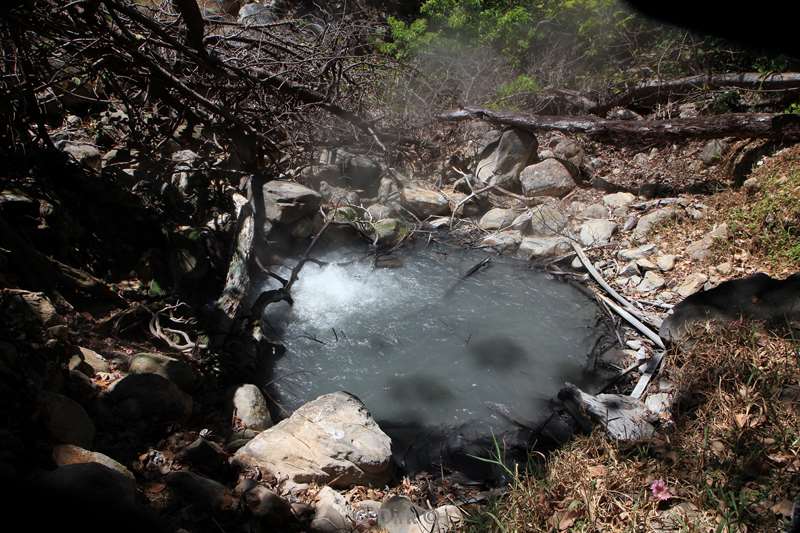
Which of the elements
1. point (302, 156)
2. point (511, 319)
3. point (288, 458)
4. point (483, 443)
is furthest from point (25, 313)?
point (302, 156)

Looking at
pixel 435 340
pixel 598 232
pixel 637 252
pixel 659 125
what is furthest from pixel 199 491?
pixel 659 125

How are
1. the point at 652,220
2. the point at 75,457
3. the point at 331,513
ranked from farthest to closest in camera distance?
the point at 652,220 < the point at 331,513 < the point at 75,457

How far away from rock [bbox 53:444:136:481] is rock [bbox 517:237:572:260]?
17.2 ft

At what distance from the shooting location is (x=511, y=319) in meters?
5.56

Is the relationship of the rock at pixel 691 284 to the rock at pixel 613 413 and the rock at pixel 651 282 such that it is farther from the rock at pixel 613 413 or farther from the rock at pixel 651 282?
the rock at pixel 613 413

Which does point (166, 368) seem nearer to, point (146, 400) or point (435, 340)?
point (146, 400)

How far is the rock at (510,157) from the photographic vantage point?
7730mm

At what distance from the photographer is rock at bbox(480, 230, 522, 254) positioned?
6762mm

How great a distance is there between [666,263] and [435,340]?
8.88 feet

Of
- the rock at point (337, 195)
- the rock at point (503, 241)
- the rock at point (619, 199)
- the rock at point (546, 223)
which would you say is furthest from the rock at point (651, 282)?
the rock at point (337, 195)

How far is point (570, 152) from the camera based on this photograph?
7.68 meters

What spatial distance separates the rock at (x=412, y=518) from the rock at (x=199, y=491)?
0.87 metres

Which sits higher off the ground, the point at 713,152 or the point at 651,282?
the point at 713,152

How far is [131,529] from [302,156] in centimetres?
636
